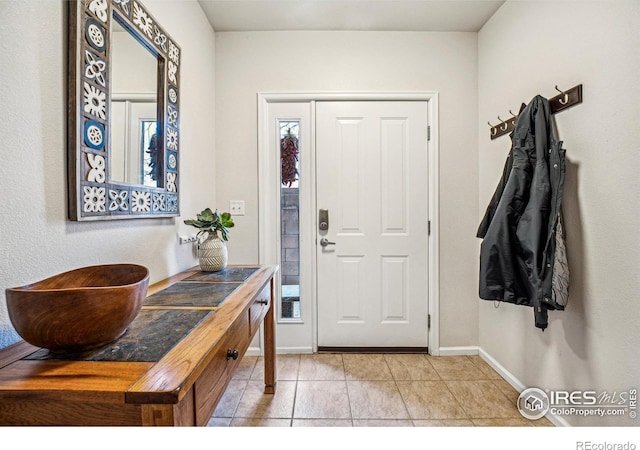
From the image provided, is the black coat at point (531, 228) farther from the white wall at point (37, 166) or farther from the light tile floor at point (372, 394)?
the white wall at point (37, 166)

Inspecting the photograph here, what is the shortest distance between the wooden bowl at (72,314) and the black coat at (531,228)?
163 centimetres

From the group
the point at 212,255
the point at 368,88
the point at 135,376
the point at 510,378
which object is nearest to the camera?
the point at 135,376

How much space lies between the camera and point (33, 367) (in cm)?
65

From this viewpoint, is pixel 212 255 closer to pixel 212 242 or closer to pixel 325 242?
pixel 212 242

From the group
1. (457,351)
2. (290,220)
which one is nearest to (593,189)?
(457,351)

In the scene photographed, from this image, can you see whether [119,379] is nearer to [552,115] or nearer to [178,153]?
[178,153]

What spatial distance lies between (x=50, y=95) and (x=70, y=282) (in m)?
0.58

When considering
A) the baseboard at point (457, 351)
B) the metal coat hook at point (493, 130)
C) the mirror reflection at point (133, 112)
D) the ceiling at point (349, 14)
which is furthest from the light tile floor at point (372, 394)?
the ceiling at point (349, 14)

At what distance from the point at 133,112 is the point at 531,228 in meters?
1.90

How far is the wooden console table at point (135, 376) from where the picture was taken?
0.57 m

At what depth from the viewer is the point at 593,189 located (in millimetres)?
1358

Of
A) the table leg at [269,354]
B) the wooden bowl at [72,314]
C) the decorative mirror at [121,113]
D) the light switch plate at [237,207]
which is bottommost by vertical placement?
the table leg at [269,354]

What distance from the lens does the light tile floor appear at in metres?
1.60

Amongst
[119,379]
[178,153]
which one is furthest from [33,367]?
[178,153]
